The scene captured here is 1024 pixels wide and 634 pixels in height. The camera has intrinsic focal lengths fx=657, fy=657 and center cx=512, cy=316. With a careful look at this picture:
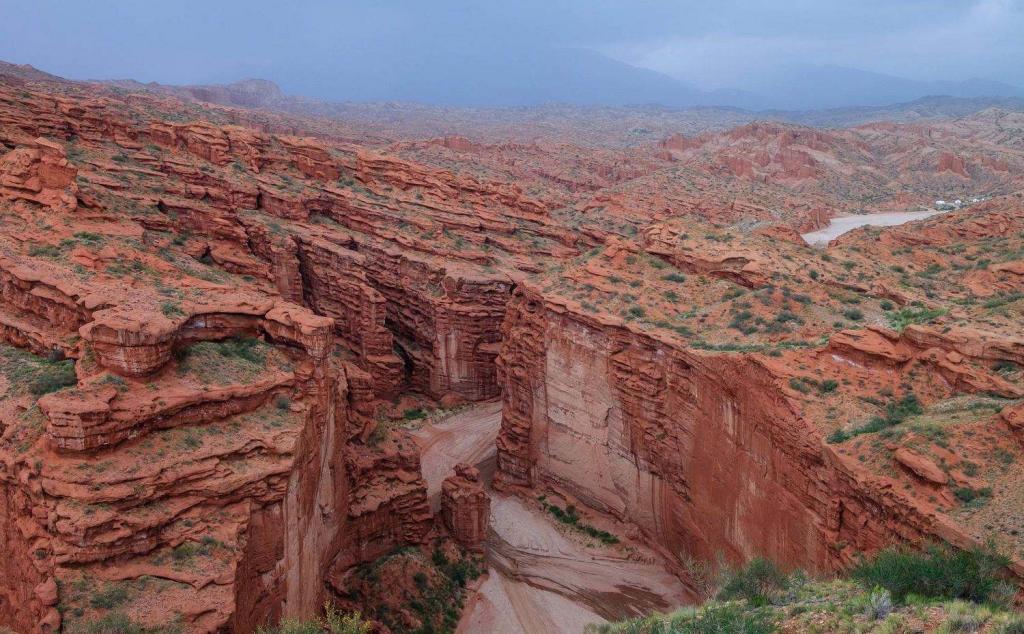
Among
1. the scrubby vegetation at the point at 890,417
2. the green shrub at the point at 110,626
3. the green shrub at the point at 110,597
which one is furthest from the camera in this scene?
the scrubby vegetation at the point at 890,417

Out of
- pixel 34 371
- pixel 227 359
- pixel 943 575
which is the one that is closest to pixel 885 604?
pixel 943 575

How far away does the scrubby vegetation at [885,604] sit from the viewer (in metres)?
8.30

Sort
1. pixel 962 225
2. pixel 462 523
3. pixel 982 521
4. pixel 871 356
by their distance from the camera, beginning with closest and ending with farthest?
pixel 982 521, pixel 871 356, pixel 462 523, pixel 962 225

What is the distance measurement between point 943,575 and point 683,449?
10560 mm

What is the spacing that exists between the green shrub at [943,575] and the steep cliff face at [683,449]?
94 cm

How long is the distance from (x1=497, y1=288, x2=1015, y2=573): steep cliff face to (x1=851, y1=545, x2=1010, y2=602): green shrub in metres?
0.94

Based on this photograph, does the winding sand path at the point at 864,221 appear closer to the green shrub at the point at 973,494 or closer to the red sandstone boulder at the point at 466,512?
the red sandstone boulder at the point at 466,512

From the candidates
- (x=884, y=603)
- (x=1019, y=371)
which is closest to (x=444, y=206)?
(x=1019, y=371)

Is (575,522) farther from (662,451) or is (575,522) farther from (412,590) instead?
(412,590)

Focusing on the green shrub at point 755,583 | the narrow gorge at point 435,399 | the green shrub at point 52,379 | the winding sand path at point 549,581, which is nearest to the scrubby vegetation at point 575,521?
the narrow gorge at point 435,399

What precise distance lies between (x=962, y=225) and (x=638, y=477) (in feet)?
92.3

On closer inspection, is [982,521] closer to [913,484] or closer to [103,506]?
[913,484]

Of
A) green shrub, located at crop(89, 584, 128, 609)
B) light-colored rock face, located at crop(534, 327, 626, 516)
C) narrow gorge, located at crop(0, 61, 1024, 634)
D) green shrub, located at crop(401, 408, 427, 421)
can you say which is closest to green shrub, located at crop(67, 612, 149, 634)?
narrow gorge, located at crop(0, 61, 1024, 634)

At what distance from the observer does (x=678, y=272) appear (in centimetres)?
2664
